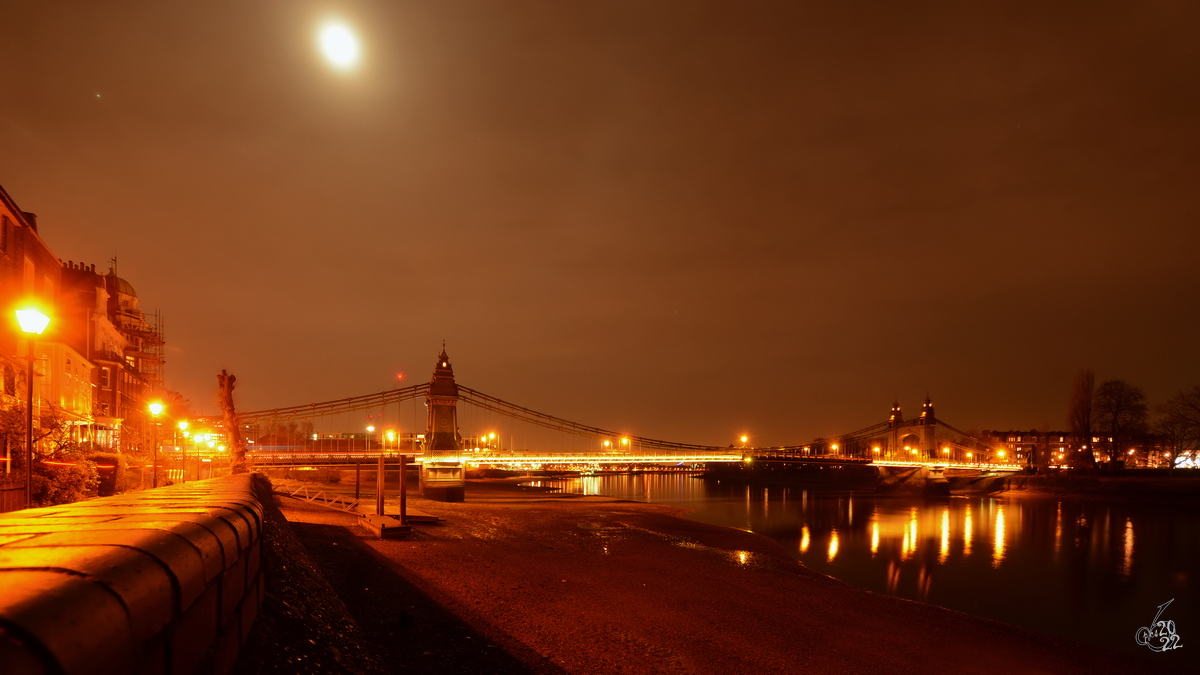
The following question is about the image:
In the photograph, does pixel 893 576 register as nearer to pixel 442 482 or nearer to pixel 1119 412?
pixel 442 482

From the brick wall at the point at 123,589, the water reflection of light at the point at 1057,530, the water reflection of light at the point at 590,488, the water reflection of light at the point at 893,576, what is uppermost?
the brick wall at the point at 123,589

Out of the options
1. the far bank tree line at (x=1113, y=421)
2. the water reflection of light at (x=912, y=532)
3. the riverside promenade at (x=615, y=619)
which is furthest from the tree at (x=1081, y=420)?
the riverside promenade at (x=615, y=619)

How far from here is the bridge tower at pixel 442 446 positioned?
5469cm

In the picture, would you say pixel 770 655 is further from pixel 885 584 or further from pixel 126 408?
pixel 126 408

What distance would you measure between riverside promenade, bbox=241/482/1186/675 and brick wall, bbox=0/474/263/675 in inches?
70.1

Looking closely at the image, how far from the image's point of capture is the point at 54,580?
2125mm

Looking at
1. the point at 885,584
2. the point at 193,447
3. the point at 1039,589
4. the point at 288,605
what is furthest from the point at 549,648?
the point at 193,447

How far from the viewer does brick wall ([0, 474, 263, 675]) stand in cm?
185

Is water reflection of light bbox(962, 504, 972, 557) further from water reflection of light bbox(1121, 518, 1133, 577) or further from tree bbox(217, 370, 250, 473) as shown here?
tree bbox(217, 370, 250, 473)

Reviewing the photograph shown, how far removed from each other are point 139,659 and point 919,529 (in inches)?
2153

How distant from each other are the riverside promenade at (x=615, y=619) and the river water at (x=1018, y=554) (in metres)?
4.45

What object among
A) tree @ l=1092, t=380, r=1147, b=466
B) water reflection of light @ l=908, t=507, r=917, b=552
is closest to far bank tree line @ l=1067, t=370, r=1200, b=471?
tree @ l=1092, t=380, r=1147, b=466

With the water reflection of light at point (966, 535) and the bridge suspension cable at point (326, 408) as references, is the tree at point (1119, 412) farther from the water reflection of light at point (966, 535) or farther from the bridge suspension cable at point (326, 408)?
the bridge suspension cable at point (326, 408)

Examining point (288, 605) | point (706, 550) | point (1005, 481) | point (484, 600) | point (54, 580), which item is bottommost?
point (1005, 481)
